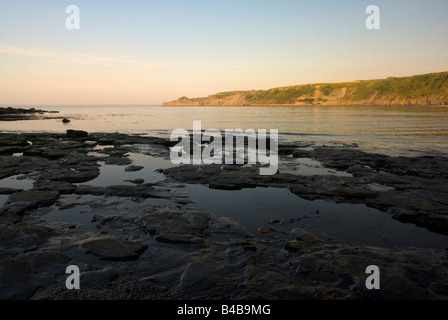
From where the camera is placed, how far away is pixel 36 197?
959cm

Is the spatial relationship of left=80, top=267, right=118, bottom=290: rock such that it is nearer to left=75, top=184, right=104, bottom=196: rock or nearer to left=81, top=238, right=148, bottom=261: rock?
left=81, top=238, right=148, bottom=261: rock

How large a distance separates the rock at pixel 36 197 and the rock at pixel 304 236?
8125mm

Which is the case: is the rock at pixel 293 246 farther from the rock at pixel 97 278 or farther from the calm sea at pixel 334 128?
the calm sea at pixel 334 128

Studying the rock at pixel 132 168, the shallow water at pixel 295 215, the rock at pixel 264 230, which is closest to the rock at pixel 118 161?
the rock at pixel 132 168

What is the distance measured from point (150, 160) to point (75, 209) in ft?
30.2

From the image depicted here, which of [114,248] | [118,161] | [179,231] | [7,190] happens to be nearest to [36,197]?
[7,190]

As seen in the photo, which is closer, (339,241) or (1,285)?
(1,285)

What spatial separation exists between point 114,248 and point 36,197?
5301mm

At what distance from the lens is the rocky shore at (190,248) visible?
4.88 m

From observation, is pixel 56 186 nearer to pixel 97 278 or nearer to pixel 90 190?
pixel 90 190
